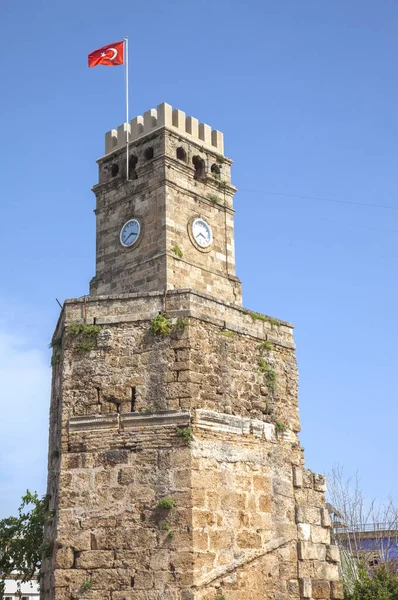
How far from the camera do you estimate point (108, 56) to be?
82.3ft

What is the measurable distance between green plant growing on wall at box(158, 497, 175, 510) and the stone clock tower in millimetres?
18

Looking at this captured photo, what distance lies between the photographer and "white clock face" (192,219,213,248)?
1105 inches

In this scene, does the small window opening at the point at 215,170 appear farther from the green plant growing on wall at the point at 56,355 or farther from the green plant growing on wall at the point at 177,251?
the green plant growing on wall at the point at 56,355

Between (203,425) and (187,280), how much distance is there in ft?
57.7

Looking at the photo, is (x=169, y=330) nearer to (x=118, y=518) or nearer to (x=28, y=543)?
(x=118, y=518)

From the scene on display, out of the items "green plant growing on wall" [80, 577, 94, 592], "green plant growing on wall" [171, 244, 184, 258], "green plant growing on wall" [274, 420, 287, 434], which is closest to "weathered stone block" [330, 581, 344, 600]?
"green plant growing on wall" [274, 420, 287, 434]

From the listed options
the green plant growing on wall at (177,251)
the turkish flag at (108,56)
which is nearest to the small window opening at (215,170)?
the green plant growing on wall at (177,251)

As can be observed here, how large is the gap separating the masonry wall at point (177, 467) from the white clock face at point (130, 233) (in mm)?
17394

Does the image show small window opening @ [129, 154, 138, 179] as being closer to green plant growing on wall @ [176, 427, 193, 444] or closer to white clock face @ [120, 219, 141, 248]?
white clock face @ [120, 219, 141, 248]

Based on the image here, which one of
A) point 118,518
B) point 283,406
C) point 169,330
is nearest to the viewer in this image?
point 118,518

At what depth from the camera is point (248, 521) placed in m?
9.61

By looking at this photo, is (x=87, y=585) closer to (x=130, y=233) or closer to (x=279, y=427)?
(x=279, y=427)

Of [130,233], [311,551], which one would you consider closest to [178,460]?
[311,551]

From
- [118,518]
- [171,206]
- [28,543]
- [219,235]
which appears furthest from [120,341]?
[219,235]
